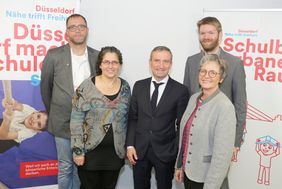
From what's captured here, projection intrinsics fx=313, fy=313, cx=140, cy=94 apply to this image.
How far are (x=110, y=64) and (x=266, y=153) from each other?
1708 millimetres

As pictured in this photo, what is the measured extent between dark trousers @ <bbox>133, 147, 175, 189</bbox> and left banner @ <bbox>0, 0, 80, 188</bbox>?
1.06 m

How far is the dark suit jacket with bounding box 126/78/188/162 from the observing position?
7.61 feet

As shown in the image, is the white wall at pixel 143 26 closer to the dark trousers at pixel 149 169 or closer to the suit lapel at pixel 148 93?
the suit lapel at pixel 148 93

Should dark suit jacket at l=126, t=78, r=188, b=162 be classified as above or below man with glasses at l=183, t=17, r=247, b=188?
below

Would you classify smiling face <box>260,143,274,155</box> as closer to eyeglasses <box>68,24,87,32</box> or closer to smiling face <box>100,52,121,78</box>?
smiling face <box>100,52,121,78</box>

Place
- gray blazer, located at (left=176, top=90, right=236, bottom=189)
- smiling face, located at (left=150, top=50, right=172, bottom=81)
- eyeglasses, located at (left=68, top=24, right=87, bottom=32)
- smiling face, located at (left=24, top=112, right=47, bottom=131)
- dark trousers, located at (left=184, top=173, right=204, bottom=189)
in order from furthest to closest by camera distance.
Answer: smiling face, located at (left=24, top=112, right=47, bottom=131), eyeglasses, located at (left=68, top=24, right=87, bottom=32), smiling face, located at (left=150, top=50, right=172, bottom=81), dark trousers, located at (left=184, top=173, right=204, bottom=189), gray blazer, located at (left=176, top=90, right=236, bottom=189)

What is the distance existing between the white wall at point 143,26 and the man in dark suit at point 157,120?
804mm

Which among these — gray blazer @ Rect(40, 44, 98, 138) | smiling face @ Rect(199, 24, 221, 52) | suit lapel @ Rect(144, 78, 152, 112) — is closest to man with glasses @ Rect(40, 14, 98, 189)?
gray blazer @ Rect(40, 44, 98, 138)

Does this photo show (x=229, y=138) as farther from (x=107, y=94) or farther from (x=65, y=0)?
(x=65, y=0)

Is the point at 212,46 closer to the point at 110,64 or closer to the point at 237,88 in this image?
the point at 237,88

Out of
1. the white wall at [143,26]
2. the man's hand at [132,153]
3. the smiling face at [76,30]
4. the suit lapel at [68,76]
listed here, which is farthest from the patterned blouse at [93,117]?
the white wall at [143,26]

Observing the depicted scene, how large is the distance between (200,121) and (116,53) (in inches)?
34.6

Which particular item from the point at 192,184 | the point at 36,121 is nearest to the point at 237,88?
the point at 192,184

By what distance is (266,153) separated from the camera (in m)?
2.93
